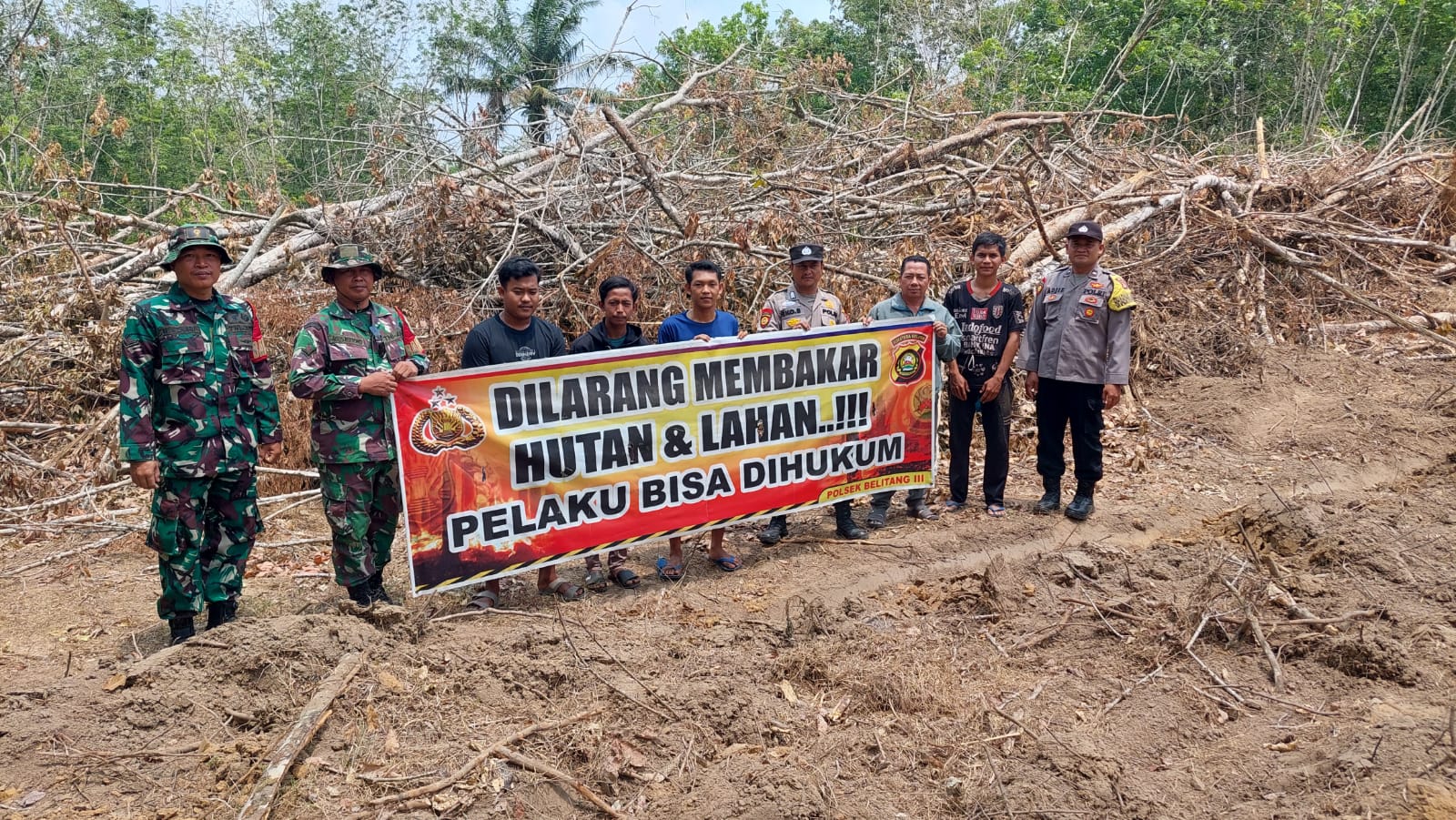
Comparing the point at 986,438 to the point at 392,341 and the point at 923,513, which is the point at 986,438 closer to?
the point at 923,513

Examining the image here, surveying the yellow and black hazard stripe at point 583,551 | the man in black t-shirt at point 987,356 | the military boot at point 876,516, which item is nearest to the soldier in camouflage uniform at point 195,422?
the yellow and black hazard stripe at point 583,551

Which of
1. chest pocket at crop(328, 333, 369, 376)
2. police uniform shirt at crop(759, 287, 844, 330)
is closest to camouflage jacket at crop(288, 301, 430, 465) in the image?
chest pocket at crop(328, 333, 369, 376)

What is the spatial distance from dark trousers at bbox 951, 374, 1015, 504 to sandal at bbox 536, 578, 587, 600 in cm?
256

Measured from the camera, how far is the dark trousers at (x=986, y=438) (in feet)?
18.1

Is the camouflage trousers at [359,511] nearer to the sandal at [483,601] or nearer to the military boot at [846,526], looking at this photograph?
the sandal at [483,601]

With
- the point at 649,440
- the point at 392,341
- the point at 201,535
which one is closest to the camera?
the point at 201,535

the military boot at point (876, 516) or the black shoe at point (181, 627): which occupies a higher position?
the black shoe at point (181, 627)

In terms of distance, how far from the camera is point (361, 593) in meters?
4.24

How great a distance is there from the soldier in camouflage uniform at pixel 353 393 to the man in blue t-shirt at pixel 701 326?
51.9 inches

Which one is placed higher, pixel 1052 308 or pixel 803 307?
pixel 803 307

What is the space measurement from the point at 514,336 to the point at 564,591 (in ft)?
4.27

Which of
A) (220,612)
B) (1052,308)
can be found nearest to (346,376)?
(220,612)

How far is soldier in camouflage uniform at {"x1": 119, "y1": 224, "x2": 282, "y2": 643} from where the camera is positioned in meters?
3.68

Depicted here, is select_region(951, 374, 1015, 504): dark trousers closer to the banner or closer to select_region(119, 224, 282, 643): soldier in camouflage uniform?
the banner
